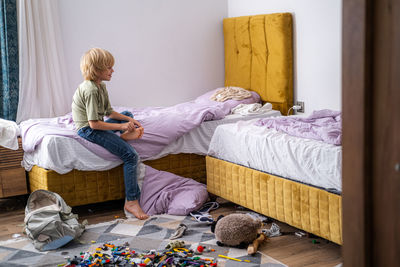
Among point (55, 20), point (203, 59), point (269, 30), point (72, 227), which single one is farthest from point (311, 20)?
point (72, 227)

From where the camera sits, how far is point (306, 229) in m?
2.57

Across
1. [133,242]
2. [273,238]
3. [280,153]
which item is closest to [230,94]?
[280,153]

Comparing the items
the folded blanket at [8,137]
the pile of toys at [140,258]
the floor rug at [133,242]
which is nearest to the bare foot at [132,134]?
the floor rug at [133,242]

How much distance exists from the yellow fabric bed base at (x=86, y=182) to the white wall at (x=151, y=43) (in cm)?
125

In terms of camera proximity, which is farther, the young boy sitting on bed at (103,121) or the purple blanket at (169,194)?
the purple blanket at (169,194)

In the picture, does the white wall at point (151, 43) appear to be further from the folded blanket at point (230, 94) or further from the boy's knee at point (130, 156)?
the boy's knee at point (130, 156)

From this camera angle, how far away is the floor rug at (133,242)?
2.51 meters

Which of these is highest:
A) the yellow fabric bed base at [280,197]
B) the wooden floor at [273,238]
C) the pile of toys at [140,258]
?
the yellow fabric bed base at [280,197]

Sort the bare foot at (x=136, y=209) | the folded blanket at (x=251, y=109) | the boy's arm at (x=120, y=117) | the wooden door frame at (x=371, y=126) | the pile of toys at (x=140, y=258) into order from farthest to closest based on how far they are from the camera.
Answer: the folded blanket at (x=251, y=109), the boy's arm at (x=120, y=117), the bare foot at (x=136, y=209), the pile of toys at (x=140, y=258), the wooden door frame at (x=371, y=126)

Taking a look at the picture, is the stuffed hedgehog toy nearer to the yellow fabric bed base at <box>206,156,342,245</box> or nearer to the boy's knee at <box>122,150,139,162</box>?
the yellow fabric bed base at <box>206,156,342,245</box>

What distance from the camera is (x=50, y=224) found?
2.76 meters

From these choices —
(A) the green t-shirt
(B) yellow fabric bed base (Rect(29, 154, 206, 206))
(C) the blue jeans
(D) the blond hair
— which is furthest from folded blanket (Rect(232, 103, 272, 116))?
(D) the blond hair

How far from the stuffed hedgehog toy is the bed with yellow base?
0.77 feet

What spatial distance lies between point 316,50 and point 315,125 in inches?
44.0
